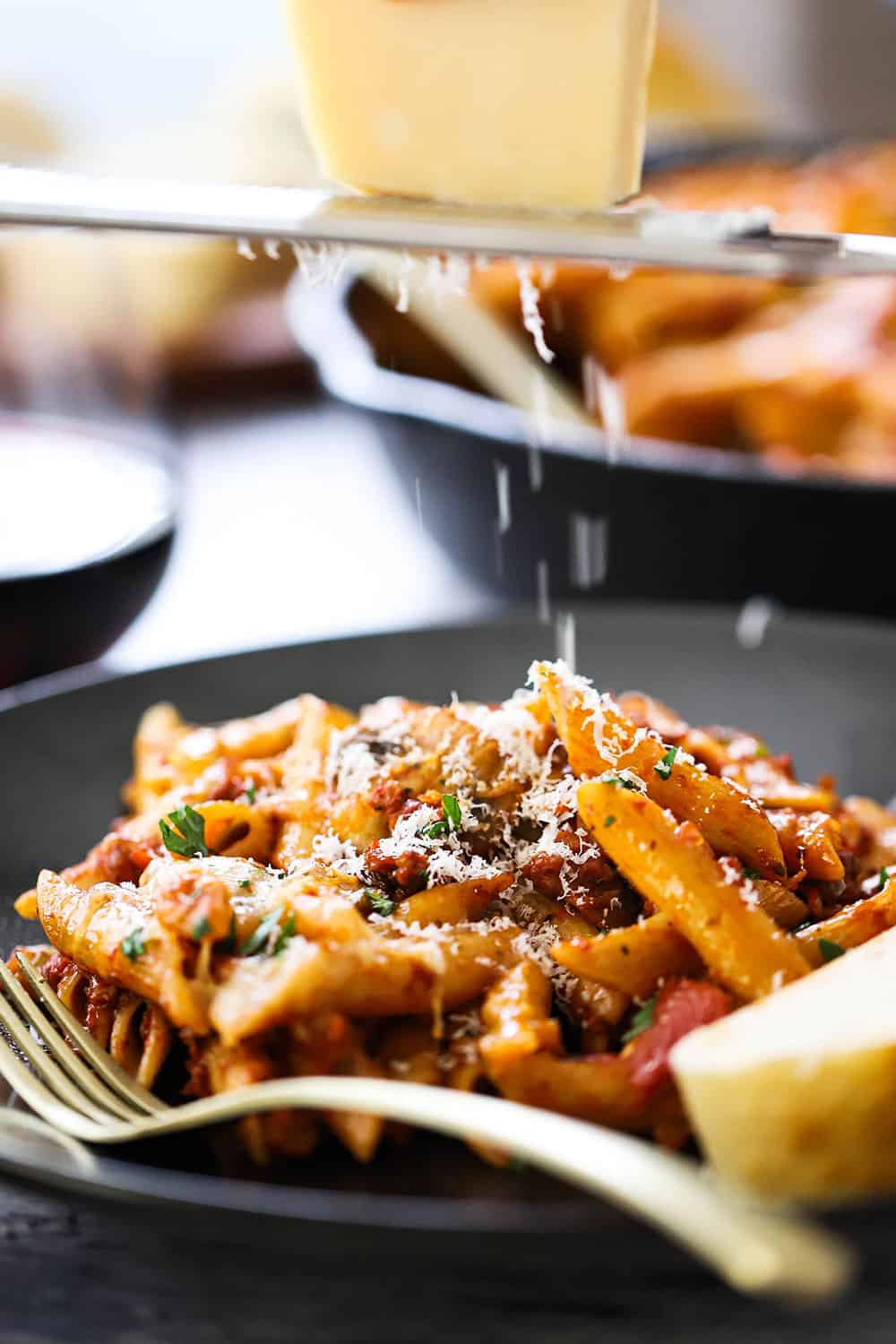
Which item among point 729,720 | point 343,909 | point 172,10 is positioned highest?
point 172,10

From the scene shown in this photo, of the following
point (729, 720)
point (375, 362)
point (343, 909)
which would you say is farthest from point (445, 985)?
point (375, 362)

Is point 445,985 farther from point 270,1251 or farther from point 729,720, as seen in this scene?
point 729,720

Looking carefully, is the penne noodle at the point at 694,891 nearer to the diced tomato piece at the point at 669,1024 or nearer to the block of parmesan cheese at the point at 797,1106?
the diced tomato piece at the point at 669,1024

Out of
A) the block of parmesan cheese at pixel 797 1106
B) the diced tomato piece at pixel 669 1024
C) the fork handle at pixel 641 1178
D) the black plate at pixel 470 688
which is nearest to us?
the fork handle at pixel 641 1178

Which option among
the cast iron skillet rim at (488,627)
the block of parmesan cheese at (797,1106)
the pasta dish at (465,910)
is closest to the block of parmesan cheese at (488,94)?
the pasta dish at (465,910)

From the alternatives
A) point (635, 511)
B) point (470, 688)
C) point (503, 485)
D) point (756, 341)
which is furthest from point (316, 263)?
point (756, 341)

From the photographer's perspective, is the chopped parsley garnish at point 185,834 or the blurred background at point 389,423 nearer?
the chopped parsley garnish at point 185,834

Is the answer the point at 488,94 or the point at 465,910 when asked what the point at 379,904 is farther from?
the point at 488,94
